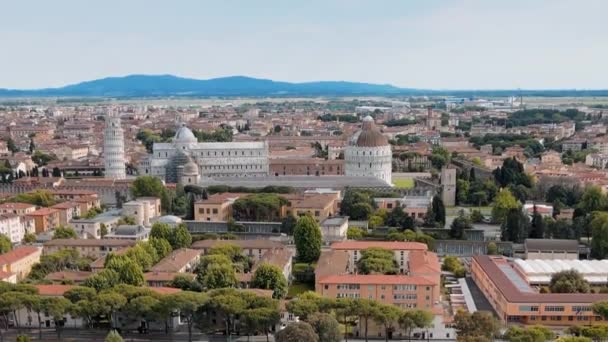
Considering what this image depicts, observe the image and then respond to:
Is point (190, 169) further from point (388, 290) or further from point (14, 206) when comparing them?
point (388, 290)

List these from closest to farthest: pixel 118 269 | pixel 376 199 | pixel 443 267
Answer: pixel 118 269, pixel 443 267, pixel 376 199

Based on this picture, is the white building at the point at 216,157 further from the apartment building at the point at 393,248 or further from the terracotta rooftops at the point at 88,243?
the apartment building at the point at 393,248

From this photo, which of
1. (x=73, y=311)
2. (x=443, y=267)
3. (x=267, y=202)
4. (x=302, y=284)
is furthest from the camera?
(x=267, y=202)

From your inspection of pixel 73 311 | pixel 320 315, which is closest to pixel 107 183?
pixel 73 311

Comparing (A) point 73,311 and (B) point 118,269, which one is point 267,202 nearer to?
(B) point 118,269

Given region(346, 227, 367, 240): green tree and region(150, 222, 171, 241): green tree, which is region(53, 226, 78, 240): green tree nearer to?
region(150, 222, 171, 241): green tree

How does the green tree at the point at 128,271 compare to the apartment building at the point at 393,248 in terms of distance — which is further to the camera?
the apartment building at the point at 393,248

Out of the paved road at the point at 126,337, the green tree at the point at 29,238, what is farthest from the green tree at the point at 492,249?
the green tree at the point at 29,238

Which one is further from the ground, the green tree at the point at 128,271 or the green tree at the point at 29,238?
the green tree at the point at 128,271
